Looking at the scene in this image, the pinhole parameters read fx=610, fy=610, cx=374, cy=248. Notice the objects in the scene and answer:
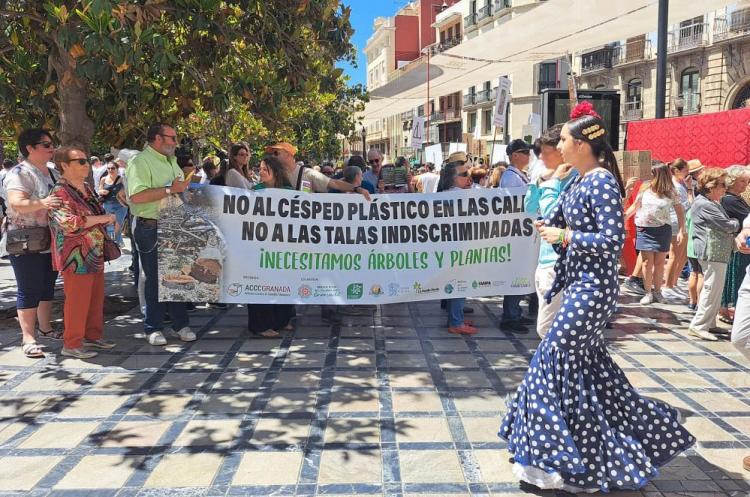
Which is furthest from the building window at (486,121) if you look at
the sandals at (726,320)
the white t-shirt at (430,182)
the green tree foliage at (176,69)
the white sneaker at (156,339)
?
the white sneaker at (156,339)

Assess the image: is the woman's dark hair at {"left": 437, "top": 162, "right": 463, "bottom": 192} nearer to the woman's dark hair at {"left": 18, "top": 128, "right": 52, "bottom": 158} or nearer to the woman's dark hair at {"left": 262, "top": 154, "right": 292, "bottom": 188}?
the woman's dark hair at {"left": 262, "top": 154, "right": 292, "bottom": 188}

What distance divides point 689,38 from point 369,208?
1199 inches

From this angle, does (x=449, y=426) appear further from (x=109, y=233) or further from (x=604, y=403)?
(x=109, y=233)

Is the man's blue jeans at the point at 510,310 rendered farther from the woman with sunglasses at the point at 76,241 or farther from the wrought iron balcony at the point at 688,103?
the wrought iron balcony at the point at 688,103

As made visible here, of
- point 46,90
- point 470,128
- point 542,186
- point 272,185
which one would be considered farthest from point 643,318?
point 470,128

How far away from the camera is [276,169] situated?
5977 mm

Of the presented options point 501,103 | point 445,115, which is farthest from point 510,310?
point 445,115

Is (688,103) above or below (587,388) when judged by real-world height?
above

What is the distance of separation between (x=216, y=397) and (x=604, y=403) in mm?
2645

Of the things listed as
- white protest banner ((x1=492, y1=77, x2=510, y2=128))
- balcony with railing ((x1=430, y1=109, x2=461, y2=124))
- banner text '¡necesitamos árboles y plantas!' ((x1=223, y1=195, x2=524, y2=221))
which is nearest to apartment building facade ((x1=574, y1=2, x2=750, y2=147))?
balcony with railing ((x1=430, y1=109, x2=461, y2=124))

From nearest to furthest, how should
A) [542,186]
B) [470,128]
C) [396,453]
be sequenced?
[396,453]
[542,186]
[470,128]

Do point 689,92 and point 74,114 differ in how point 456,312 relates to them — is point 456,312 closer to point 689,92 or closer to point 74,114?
point 74,114

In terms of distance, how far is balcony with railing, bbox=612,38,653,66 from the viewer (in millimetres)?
33528

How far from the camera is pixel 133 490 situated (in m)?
3.13
